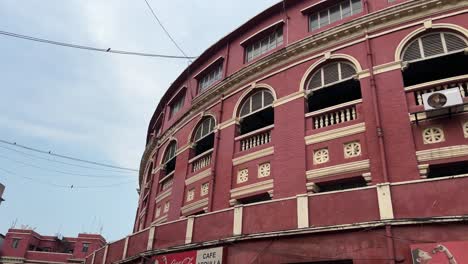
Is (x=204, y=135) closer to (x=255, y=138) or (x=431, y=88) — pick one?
(x=255, y=138)

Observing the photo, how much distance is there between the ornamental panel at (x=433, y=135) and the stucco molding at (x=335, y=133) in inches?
65.9

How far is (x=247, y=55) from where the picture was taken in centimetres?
1723

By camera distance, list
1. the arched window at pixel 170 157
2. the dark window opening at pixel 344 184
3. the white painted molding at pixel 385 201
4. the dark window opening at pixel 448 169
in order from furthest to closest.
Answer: the arched window at pixel 170 157, the dark window opening at pixel 344 184, the dark window opening at pixel 448 169, the white painted molding at pixel 385 201

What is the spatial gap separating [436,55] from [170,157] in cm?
1319

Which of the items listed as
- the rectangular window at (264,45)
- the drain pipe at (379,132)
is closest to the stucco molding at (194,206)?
the rectangular window at (264,45)

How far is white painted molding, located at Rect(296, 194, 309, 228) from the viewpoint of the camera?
10.3 meters

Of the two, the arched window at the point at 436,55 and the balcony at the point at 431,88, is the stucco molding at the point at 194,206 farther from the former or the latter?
the arched window at the point at 436,55

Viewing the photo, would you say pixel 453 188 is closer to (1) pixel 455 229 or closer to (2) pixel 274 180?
(1) pixel 455 229

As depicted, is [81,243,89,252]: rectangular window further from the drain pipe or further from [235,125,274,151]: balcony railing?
the drain pipe

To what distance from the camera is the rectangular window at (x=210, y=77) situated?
18345 mm

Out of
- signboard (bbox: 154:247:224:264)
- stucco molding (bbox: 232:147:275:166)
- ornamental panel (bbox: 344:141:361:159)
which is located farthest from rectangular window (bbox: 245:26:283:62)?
signboard (bbox: 154:247:224:264)

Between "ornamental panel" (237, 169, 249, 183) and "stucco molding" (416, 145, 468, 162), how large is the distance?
5.81 metres

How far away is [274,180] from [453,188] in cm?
540

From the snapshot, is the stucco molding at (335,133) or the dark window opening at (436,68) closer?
the stucco molding at (335,133)
